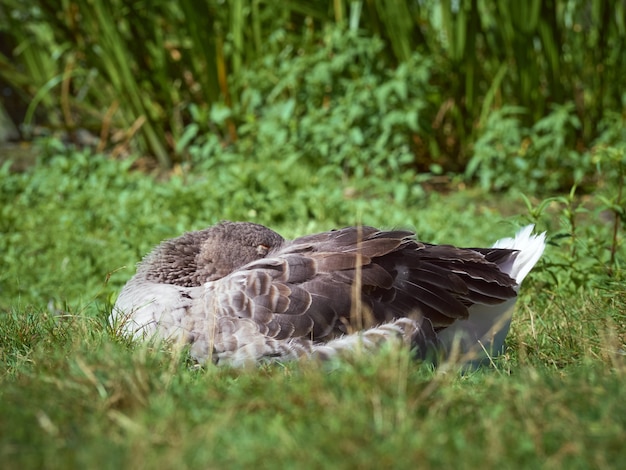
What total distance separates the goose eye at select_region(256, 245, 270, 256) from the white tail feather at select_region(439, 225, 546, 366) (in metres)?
1.00

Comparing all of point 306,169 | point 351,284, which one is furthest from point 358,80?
point 351,284

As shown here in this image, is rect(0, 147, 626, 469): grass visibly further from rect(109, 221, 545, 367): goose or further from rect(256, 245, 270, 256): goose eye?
rect(256, 245, 270, 256): goose eye

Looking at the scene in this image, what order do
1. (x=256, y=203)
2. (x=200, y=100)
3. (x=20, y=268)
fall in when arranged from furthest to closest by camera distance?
(x=200, y=100) < (x=256, y=203) < (x=20, y=268)

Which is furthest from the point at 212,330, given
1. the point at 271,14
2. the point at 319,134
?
the point at 271,14

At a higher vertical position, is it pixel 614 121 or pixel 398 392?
pixel 398 392

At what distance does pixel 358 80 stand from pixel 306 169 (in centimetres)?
103

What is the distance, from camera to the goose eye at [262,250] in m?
4.42

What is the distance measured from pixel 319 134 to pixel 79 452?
579 centimetres

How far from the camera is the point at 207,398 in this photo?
261 cm

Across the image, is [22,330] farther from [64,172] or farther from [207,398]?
[64,172]

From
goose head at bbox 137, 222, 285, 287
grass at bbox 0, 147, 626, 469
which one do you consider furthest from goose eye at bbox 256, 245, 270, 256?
grass at bbox 0, 147, 626, 469

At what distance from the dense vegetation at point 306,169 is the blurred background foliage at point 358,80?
0.03 m

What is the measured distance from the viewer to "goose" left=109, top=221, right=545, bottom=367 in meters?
3.72

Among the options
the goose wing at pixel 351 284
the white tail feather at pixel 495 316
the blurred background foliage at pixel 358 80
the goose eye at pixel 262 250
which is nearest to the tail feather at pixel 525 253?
the white tail feather at pixel 495 316
